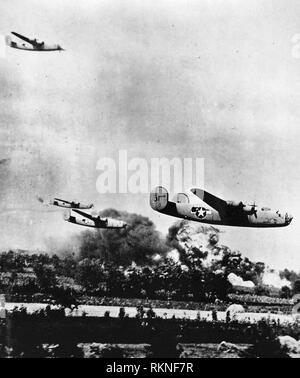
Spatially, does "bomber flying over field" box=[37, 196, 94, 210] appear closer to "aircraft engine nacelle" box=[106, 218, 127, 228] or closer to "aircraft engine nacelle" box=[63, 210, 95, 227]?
"aircraft engine nacelle" box=[63, 210, 95, 227]

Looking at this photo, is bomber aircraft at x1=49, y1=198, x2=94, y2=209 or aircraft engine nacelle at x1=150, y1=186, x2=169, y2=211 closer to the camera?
aircraft engine nacelle at x1=150, y1=186, x2=169, y2=211

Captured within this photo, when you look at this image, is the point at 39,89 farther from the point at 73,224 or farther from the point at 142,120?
the point at 73,224

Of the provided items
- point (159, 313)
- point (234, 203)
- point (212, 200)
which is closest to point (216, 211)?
point (212, 200)

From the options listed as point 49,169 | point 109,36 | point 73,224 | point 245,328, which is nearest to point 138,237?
point 73,224

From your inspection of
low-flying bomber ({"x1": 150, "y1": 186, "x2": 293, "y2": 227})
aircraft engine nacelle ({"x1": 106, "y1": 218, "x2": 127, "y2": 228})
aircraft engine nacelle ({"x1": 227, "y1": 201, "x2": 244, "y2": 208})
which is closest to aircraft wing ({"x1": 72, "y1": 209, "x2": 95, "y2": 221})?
aircraft engine nacelle ({"x1": 106, "y1": 218, "x2": 127, "y2": 228})

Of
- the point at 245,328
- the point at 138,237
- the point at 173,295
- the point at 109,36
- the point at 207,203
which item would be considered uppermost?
the point at 109,36

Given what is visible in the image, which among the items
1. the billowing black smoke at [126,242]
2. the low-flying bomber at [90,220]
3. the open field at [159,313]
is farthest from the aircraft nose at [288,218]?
the low-flying bomber at [90,220]

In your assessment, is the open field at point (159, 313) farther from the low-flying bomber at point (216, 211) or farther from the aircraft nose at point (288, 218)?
the aircraft nose at point (288, 218)

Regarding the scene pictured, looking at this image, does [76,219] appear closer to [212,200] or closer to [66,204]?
[66,204]
